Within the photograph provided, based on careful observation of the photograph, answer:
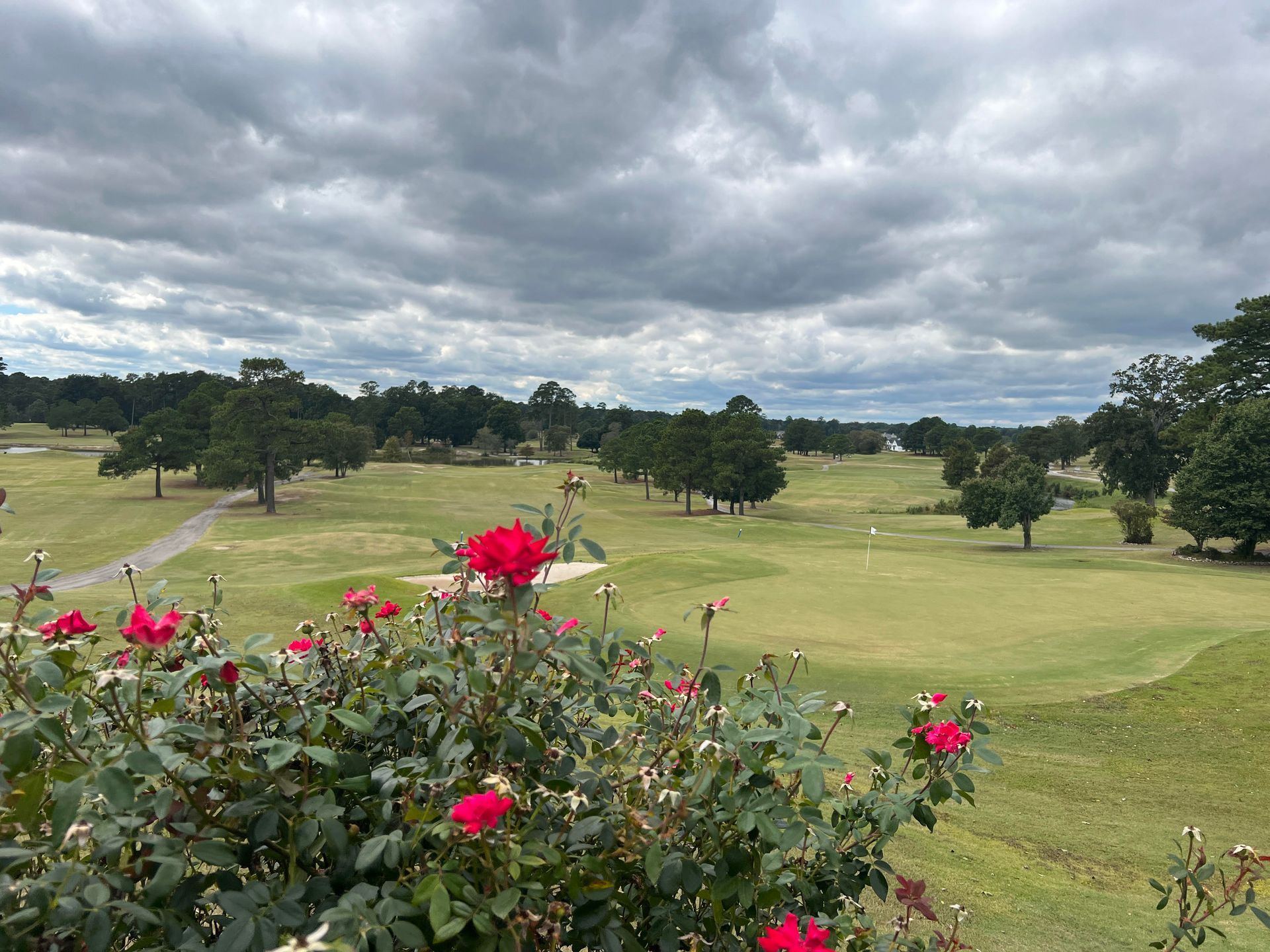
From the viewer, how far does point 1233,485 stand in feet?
114

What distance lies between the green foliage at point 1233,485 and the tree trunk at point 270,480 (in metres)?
56.3

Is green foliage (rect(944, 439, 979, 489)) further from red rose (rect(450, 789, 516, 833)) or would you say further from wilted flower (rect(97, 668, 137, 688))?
wilted flower (rect(97, 668, 137, 688))

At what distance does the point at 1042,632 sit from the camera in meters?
16.5

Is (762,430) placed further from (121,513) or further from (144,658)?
(144,658)

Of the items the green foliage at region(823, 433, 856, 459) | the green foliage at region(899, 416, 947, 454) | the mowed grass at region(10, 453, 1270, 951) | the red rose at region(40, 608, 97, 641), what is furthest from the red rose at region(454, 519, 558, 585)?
the green foliage at region(899, 416, 947, 454)

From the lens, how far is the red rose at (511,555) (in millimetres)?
1730

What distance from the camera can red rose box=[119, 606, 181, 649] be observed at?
169cm

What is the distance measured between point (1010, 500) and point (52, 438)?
12178 centimetres

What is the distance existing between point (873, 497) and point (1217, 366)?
36631 millimetres

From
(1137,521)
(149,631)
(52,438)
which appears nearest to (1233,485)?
(1137,521)

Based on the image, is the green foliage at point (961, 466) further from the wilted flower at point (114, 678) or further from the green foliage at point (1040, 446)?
the wilted flower at point (114, 678)

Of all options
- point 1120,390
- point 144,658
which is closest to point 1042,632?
point 144,658

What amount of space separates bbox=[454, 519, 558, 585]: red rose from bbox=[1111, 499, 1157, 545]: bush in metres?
53.7

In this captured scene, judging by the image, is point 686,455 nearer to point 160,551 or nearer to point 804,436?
point 160,551
